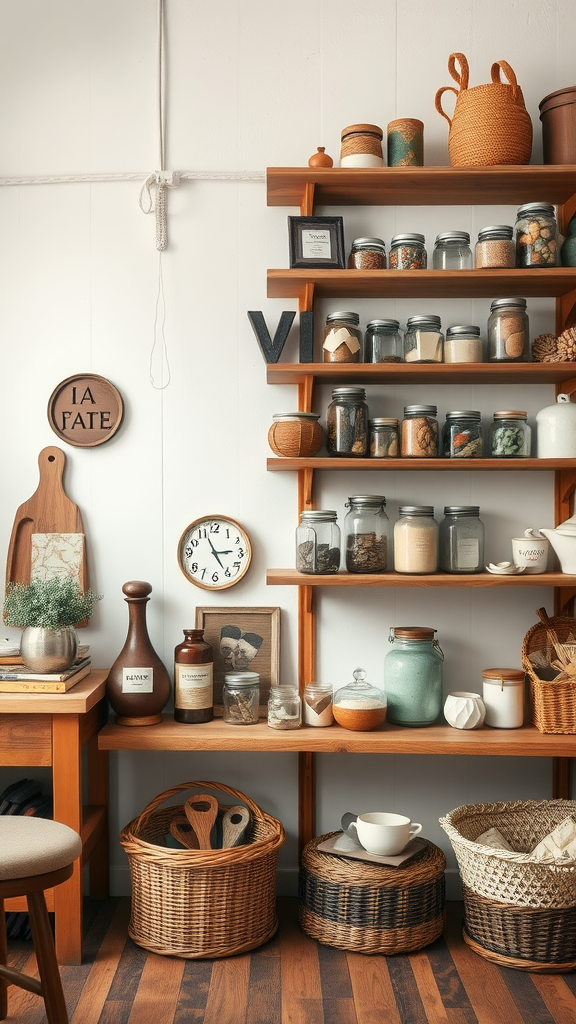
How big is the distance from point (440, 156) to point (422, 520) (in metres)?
1.15

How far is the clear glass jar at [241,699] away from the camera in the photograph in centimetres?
257

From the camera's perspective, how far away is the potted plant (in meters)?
2.41

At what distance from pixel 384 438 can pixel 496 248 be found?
620 millimetres

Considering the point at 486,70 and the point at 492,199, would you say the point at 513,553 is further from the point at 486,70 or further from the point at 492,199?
the point at 486,70

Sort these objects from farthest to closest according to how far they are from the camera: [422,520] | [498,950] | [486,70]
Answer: [486,70]
[422,520]
[498,950]

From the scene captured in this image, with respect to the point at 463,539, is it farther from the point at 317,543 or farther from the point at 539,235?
the point at 539,235

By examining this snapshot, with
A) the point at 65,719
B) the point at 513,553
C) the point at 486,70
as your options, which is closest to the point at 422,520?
the point at 513,553

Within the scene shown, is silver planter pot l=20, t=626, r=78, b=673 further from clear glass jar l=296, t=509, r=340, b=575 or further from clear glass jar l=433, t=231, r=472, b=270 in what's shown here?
clear glass jar l=433, t=231, r=472, b=270

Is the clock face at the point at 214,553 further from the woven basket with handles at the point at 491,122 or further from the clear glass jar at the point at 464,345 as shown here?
the woven basket with handles at the point at 491,122

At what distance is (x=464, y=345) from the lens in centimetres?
251

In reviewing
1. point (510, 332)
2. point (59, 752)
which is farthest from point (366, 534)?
point (59, 752)

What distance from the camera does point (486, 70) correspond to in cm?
271

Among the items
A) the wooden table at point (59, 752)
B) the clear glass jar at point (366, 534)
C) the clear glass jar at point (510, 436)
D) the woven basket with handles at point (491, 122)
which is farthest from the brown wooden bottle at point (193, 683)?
the woven basket with handles at point (491, 122)

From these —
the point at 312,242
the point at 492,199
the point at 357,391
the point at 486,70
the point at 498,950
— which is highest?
the point at 486,70
